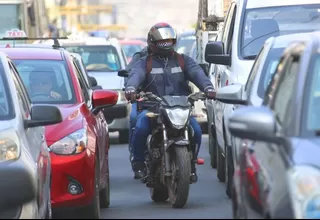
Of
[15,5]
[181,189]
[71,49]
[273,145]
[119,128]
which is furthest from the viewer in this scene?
[15,5]

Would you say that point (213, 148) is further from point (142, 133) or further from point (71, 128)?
point (71, 128)

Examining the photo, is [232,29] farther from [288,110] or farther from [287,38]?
[288,110]

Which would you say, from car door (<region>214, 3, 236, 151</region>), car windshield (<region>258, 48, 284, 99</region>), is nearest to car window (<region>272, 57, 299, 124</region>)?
car windshield (<region>258, 48, 284, 99</region>)

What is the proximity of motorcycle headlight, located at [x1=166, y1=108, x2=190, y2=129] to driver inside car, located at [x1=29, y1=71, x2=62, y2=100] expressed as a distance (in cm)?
104

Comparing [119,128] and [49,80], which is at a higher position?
[49,80]

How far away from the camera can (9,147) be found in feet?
27.1

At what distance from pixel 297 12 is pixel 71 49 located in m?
10.4

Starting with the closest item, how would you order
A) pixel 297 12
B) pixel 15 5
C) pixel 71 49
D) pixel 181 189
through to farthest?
pixel 181 189 → pixel 297 12 → pixel 71 49 → pixel 15 5

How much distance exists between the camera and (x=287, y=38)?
11.4m

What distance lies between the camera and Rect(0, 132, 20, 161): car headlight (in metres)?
8.24

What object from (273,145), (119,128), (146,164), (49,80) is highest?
(273,145)

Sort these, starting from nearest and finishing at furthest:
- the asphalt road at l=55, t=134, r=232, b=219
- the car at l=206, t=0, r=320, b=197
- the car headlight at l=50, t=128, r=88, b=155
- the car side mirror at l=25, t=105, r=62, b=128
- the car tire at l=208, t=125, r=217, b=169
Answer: the car side mirror at l=25, t=105, r=62, b=128 → the car headlight at l=50, t=128, r=88, b=155 → the asphalt road at l=55, t=134, r=232, b=219 → the car at l=206, t=0, r=320, b=197 → the car tire at l=208, t=125, r=217, b=169

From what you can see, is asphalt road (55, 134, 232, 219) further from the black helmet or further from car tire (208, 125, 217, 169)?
the black helmet

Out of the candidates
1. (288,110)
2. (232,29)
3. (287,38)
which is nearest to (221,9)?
(232,29)
